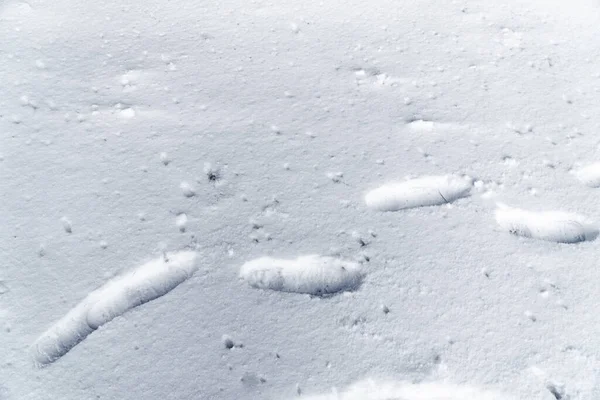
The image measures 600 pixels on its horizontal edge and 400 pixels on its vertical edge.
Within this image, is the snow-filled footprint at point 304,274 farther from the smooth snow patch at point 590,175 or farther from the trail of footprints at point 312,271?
the smooth snow patch at point 590,175

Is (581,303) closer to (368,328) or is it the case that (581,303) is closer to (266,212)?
(368,328)

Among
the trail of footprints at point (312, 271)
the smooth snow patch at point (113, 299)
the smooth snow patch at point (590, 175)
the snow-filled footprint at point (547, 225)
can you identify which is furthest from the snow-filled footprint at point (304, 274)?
the smooth snow patch at point (590, 175)

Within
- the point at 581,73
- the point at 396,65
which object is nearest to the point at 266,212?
the point at 396,65

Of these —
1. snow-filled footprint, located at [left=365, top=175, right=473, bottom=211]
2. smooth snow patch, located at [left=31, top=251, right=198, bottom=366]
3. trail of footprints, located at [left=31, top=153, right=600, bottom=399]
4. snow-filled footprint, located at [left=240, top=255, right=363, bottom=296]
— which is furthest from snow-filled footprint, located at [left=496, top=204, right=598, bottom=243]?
smooth snow patch, located at [left=31, top=251, right=198, bottom=366]

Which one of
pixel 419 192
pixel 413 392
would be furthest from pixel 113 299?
pixel 419 192

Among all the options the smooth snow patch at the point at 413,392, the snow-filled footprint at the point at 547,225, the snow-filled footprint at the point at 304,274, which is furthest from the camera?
the snow-filled footprint at the point at 547,225

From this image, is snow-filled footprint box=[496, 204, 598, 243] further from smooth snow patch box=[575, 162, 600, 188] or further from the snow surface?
smooth snow patch box=[575, 162, 600, 188]
